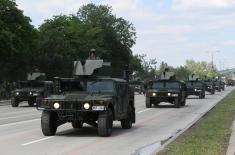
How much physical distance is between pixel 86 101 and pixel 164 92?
67.2 ft

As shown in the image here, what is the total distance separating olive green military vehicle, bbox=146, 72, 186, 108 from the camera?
37469 millimetres

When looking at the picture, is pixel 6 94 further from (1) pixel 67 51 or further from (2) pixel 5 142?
(2) pixel 5 142

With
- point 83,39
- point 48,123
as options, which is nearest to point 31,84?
point 48,123

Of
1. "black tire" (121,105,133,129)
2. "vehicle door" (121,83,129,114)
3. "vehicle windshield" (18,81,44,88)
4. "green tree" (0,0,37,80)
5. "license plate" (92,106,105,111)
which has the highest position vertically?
"green tree" (0,0,37,80)

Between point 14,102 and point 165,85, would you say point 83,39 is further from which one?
point 165,85

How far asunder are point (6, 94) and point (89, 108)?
46.8 meters

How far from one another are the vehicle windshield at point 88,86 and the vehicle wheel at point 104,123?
48.9 inches

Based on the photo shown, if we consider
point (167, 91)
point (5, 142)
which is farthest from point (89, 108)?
point (167, 91)

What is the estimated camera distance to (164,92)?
1478 inches

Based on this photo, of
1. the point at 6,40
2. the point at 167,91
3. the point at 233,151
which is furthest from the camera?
the point at 6,40

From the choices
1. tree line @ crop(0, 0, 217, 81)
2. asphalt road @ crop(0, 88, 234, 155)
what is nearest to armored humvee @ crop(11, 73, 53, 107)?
tree line @ crop(0, 0, 217, 81)

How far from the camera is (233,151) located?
41.8 feet

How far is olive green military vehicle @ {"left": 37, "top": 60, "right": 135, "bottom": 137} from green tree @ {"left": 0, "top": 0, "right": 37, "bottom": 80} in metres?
35.3

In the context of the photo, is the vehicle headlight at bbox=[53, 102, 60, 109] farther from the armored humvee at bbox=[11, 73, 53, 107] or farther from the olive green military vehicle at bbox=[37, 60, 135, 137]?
the armored humvee at bbox=[11, 73, 53, 107]
